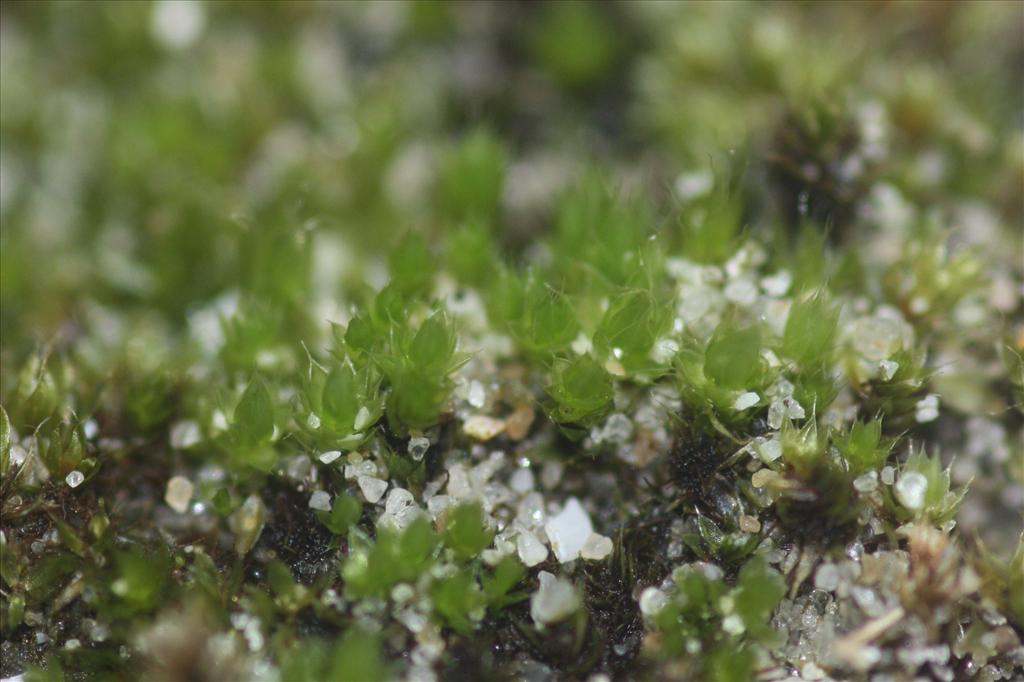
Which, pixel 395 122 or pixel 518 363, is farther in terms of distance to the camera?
pixel 395 122

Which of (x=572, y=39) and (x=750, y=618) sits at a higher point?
(x=572, y=39)

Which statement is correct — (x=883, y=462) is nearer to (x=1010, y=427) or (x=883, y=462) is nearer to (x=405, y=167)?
(x=1010, y=427)

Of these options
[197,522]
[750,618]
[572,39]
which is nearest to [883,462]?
[750,618]

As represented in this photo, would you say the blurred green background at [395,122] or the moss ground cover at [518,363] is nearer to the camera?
the moss ground cover at [518,363]

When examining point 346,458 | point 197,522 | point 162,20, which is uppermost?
point 162,20

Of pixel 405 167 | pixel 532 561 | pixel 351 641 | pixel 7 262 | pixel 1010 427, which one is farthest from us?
pixel 405 167

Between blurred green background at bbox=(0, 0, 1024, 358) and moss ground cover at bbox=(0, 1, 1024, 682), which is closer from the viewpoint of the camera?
moss ground cover at bbox=(0, 1, 1024, 682)

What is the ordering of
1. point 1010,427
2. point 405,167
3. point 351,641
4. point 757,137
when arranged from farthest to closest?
point 405,167 → point 757,137 → point 1010,427 → point 351,641

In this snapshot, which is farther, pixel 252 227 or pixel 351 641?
pixel 252 227
